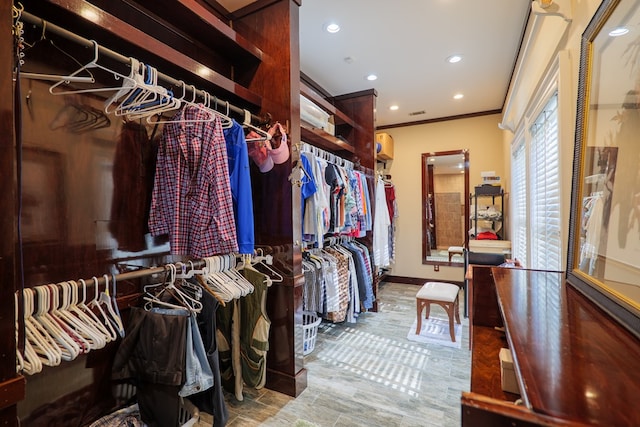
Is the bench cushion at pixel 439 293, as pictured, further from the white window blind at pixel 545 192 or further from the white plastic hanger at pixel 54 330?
the white plastic hanger at pixel 54 330

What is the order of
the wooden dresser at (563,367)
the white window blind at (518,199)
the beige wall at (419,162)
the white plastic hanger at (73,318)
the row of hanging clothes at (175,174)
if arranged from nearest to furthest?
the wooden dresser at (563,367) < the white plastic hanger at (73,318) < the row of hanging clothes at (175,174) < the white window blind at (518,199) < the beige wall at (419,162)

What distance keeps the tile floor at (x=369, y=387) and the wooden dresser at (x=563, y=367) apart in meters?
1.06

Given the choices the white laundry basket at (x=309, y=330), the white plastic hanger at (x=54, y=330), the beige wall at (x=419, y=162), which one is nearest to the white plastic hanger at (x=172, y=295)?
the white plastic hanger at (x=54, y=330)

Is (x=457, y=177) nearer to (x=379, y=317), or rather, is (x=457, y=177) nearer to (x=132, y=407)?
(x=379, y=317)

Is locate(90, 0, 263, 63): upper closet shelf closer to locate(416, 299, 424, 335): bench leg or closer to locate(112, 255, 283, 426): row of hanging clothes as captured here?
locate(112, 255, 283, 426): row of hanging clothes

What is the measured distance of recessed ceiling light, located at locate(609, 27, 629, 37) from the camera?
2.84 ft

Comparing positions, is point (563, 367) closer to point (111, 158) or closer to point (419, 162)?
point (111, 158)

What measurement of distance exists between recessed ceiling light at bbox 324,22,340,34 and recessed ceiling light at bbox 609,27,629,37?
2.03m

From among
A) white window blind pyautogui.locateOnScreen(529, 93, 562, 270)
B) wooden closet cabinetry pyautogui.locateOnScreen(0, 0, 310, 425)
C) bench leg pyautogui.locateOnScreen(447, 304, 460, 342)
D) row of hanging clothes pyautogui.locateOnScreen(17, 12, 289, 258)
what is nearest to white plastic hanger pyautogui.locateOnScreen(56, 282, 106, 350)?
wooden closet cabinetry pyautogui.locateOnScreen(0, 0, 310, 425)

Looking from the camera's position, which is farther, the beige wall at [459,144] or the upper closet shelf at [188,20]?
the beige wall at [459,144]

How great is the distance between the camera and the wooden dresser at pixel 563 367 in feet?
1.45

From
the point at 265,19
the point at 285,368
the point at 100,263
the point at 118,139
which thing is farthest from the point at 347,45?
the point at 285,368

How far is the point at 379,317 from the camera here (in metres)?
3.57

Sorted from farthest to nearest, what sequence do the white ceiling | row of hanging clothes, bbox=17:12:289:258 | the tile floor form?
the white ceiling
the tile floor
row of hanging clothes, bbox=17:12:289:258
